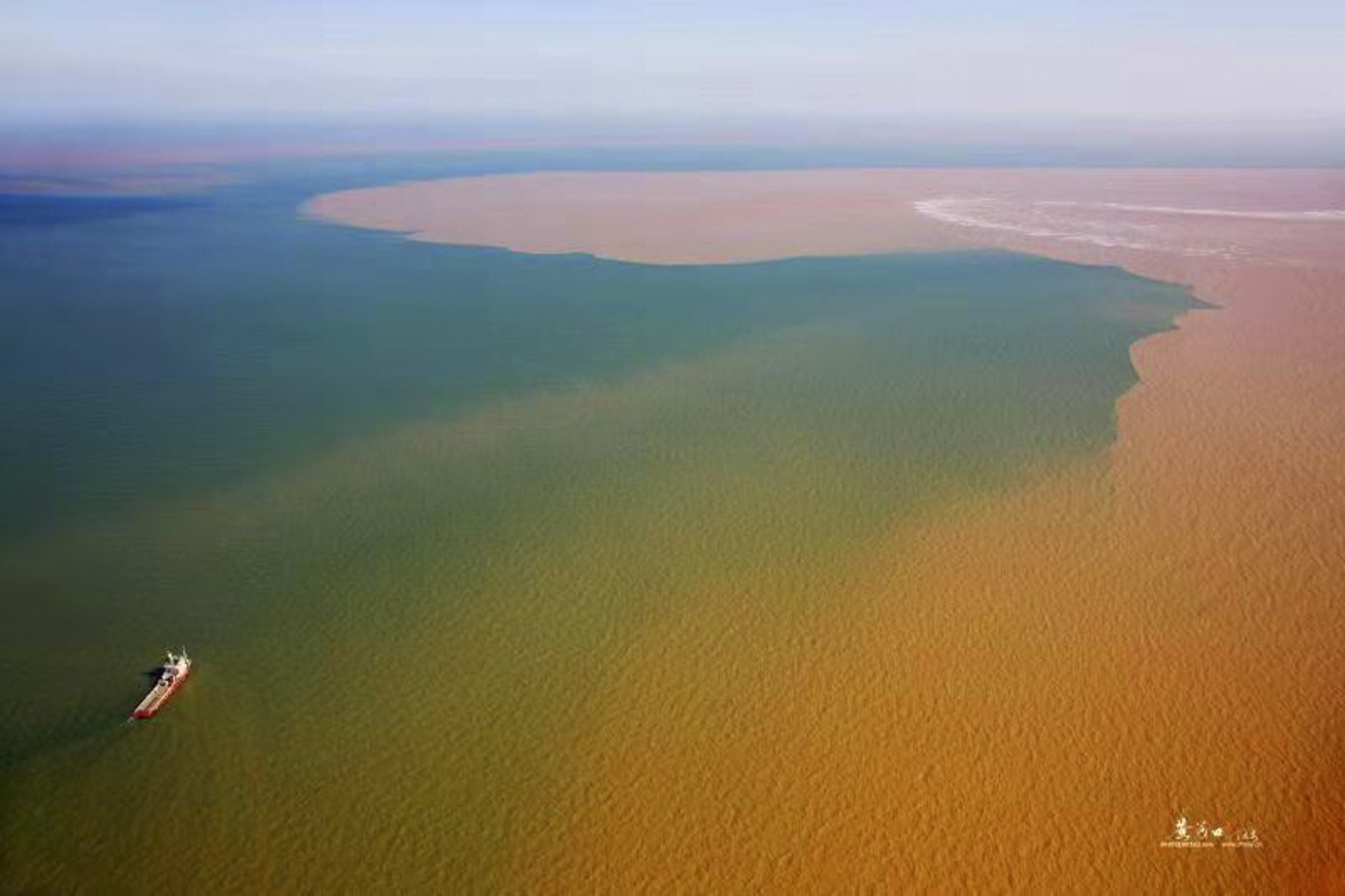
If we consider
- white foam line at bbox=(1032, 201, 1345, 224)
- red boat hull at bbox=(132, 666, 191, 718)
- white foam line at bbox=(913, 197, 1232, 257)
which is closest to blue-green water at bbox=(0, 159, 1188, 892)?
red boat hull at bbox=(132, 666, 191, 718)

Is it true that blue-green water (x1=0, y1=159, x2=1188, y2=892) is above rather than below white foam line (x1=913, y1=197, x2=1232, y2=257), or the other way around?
below

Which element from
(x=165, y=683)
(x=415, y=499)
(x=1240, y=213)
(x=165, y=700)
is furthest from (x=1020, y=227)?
(x=165, y=700)

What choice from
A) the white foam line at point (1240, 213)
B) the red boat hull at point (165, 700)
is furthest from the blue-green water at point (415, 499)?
the white foam line at point (1240, 213)

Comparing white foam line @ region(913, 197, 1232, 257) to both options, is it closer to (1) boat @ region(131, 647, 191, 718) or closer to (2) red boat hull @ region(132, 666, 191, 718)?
(1) boat @ region(131, 647, 191, 718)

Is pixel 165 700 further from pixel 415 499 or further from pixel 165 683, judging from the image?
pixel 415 499

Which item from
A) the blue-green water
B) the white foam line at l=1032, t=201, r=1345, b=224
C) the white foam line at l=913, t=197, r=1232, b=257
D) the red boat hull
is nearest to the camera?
the blue-green water

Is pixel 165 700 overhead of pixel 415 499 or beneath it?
beneath

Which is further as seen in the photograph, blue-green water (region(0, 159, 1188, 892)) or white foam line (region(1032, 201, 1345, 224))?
white foam line (region(1032, 201, 1345, 224))
